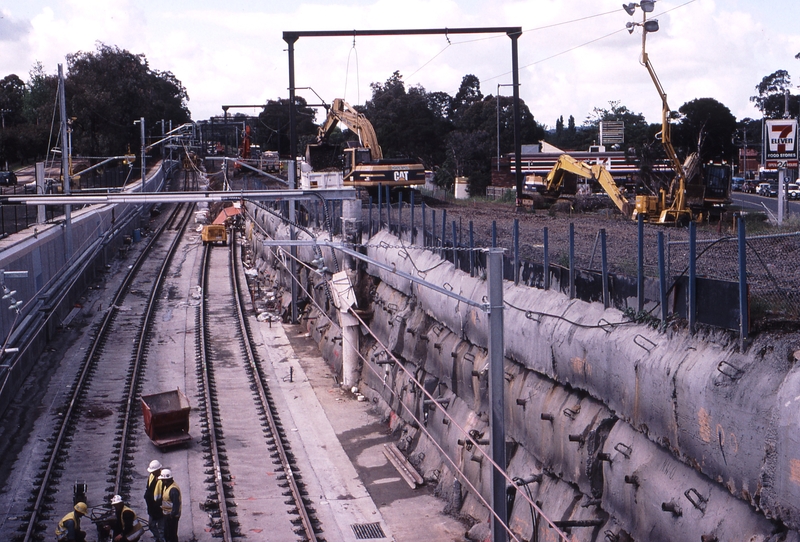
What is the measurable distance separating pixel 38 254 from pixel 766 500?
104ft

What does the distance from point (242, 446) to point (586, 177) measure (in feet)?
74.2

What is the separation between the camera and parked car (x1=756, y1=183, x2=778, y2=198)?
60.5m

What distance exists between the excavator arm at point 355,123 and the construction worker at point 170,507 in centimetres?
2626

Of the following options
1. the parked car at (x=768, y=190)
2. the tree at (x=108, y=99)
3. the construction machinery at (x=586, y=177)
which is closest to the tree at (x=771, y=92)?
the parked car at (x=768, y=190)

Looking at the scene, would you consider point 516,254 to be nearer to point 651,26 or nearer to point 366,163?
point 651,26

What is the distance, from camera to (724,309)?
10.2 m

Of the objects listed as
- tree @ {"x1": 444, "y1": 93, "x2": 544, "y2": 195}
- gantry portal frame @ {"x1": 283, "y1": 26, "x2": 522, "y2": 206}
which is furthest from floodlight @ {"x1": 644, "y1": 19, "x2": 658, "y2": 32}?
tree @ {"x1": 444, "y1": 93, "x2": 544, "y2": 195}

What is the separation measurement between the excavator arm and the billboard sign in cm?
1971

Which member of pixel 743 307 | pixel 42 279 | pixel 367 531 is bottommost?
pixel 367 531

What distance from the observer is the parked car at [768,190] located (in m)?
60.5

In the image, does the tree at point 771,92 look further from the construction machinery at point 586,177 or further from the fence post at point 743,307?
the fence post at point 743,307

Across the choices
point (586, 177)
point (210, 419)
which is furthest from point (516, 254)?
point (586, 177)

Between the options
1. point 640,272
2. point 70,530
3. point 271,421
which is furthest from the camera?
point 271,421

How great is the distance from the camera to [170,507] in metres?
14.8
